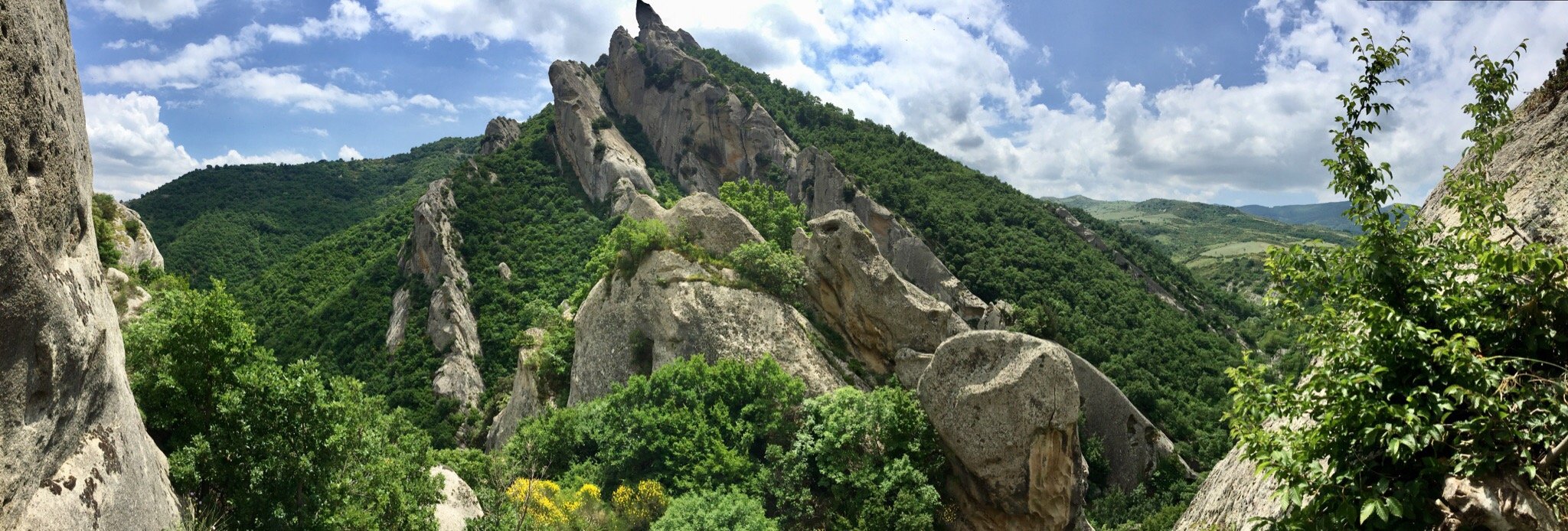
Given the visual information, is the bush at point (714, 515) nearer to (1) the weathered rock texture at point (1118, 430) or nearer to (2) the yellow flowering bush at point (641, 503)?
(2) the yellow flowering bush at point (641, 503)

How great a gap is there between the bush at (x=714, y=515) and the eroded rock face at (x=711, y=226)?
51.9ft

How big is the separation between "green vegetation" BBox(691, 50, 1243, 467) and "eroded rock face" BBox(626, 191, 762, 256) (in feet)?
91.1

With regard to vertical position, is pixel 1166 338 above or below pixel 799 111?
below

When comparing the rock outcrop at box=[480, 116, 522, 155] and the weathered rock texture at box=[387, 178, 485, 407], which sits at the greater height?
the rock outcrop at box=[480, 116, 522, 155]

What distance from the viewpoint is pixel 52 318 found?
9.12m

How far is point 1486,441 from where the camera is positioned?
16.0 ft

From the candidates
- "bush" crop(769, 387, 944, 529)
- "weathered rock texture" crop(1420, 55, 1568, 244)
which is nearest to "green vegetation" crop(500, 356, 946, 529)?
"bush" crop(769, 387, 944, 529)

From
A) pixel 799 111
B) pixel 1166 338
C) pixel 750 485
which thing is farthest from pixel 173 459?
pixel 799 111

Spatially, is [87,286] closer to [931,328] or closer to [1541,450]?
[1541,450]

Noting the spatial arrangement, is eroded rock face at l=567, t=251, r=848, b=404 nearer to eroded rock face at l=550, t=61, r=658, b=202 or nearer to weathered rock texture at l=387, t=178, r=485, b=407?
weathered rock texture at l=387, t=178, r=485, b=407

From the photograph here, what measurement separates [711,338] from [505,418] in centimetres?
1496

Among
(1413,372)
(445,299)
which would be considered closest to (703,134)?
(445,299)

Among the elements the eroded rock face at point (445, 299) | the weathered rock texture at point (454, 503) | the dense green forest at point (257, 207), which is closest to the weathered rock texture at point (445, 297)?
the eroded rock face at point (445, 299)

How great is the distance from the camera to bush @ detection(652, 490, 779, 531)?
63.4 ft
